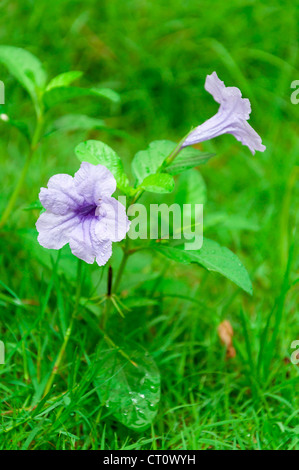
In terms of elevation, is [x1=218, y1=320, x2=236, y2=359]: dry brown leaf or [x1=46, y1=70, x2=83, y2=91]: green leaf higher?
[x1=46, y1=70, x2=83, y2=91]: green leaf

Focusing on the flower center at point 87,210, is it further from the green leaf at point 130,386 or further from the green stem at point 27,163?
the green stem at point 27,163

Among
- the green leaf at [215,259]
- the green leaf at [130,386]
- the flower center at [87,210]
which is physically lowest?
the green leaf at [130,386]

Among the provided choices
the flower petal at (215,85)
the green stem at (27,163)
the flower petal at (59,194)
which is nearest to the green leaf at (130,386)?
the flower petal at (59,194)

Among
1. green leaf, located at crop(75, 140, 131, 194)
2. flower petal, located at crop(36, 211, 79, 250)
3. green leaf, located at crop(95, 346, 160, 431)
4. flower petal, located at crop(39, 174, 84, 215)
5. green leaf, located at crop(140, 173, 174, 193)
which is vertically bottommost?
green leaf, located at crop(95, 346, 160, 431)

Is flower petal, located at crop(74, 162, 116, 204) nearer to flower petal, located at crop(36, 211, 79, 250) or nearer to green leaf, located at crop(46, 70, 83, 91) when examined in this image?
flower petal, located at crop(36, 211, 79, 250)

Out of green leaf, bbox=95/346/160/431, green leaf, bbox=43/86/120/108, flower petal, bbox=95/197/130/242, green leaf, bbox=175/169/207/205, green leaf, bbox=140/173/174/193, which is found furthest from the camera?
green leaf, bbox=175/169/207/205

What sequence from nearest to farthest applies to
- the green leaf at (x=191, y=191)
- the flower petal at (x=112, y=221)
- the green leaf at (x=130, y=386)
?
1. the flower petal at (x=112, y=221)
2. the green leaf at (x=130, y=386)
3. the green leaf at (x=191, y=191)

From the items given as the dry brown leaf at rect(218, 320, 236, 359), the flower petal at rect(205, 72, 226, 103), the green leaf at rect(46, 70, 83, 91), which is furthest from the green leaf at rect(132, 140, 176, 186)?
the dry brown leaf at rect(218, 320, 236, 359)

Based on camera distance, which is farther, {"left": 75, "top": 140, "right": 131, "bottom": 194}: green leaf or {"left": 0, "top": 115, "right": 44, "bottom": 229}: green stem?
{"left": 0, "top": 115, "right": 44, "bottom": 229}: green stem
